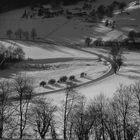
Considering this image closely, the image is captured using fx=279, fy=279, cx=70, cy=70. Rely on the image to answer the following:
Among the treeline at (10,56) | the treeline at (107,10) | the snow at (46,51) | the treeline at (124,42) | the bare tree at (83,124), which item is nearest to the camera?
the bare tree at (83,124)

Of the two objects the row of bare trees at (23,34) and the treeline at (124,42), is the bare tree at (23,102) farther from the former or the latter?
the row of bare trees at (23,34)

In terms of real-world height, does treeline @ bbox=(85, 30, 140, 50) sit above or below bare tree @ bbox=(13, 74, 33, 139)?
above

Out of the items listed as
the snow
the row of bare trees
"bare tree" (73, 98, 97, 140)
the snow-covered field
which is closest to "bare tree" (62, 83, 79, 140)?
"bare tree" (73, 98, 97, 140)

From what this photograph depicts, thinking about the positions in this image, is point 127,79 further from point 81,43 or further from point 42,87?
point 81,43

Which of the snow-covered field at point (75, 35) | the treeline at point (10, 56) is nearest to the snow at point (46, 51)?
the snow-covered field at point (75, 35)

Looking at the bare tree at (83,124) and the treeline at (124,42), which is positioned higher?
the treeline at (124,42)

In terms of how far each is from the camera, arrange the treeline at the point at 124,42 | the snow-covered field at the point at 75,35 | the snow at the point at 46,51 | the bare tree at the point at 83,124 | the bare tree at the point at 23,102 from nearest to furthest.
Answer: the bare tree at the point at 83,124 < the bare tree at the point at 23,102 < the snow-covered field at the point at 75,35 < the snow at the point at 46,51 < the treeline at the point at 124,42

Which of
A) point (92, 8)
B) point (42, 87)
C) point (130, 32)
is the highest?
point (92, 8)

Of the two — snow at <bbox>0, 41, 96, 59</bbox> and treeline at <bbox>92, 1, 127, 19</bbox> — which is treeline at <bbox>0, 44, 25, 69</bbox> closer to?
snow at <bbox>0, 41, 96, 59</bbox>

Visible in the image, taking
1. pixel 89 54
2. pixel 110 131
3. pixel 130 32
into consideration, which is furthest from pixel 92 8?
pixel 110 131

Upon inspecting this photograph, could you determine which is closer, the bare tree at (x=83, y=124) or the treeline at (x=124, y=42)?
the bare tree at (x=83, y=124)

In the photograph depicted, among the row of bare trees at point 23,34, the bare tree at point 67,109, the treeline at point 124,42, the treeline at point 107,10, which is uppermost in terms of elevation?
the treeline at point 107,10
